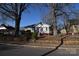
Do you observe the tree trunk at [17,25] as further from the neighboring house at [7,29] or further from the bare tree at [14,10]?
the neighboring house at [7,29]

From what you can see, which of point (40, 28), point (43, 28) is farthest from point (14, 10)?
point (43, 28)

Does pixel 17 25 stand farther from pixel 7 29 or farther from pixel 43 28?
pixel 43 28

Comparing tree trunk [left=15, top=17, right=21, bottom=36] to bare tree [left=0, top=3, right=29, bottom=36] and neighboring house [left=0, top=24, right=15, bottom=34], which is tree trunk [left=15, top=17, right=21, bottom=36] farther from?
neighboring house [left=0, top=24, right=15, bottom=34]

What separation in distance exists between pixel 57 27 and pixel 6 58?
5.74m

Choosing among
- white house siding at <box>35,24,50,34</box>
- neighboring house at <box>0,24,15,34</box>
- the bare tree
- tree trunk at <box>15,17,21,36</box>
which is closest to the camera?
neighboring house at <box>0,24,15,34</box>

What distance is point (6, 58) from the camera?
27.9 ft

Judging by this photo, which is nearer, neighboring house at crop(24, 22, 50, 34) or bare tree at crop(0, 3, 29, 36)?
neighboring house at crop(24, 22, 50, 34)

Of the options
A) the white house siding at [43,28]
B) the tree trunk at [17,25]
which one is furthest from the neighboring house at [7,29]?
the white house siding at [43,28]

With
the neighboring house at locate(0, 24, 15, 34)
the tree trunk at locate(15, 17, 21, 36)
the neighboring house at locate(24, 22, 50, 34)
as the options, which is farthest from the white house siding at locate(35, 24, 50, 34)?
the neighboring house at locate(0, 24, 15, 34)

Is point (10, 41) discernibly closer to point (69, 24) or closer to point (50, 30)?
point (50, 30)

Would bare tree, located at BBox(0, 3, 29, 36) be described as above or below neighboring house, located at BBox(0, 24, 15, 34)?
above

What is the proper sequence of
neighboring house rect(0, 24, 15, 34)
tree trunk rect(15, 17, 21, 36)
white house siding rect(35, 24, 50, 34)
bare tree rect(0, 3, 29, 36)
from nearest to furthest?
neighboring house rect(0, 24, 15, 34) → tree trunk rect(15, 17, 21, 36) → white house siding rect(35, 24, 50, 34) → bare tree rect(0, 3, 29, 36)

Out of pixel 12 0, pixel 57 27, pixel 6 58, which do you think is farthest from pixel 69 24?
pixel 6 58

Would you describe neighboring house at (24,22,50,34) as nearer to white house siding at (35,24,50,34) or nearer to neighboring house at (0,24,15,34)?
white house siding at (35,24,50,34)
